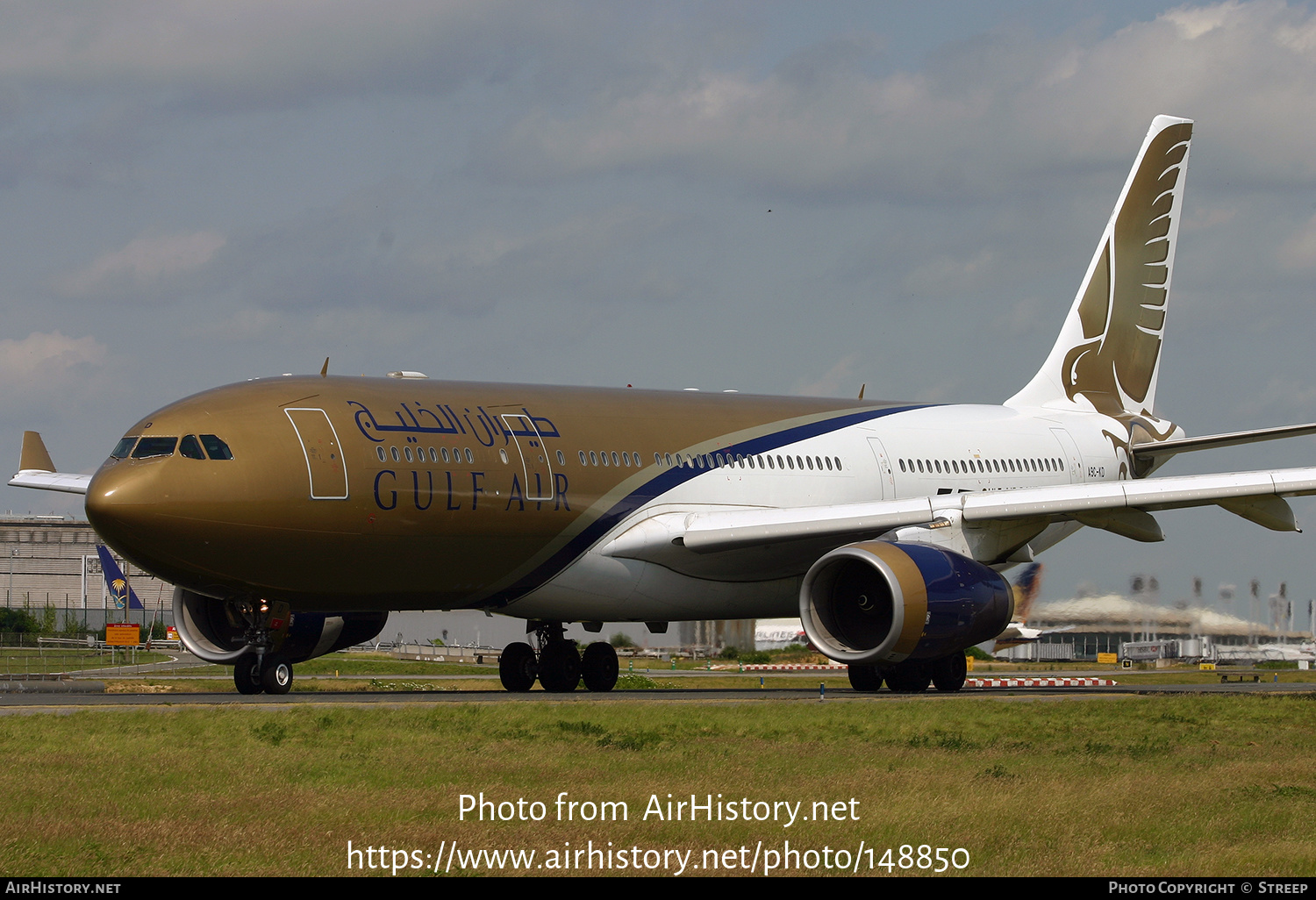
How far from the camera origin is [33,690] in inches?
1075

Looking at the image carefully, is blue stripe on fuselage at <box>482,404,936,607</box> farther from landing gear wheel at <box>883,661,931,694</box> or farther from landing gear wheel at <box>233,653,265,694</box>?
landing gear wheel at <box>883,661,931,694</box>

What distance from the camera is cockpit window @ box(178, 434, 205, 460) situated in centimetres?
1892

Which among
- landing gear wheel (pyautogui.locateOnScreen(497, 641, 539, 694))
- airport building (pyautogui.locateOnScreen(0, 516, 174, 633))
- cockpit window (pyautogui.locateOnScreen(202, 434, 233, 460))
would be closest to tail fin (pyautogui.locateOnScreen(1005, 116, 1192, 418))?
landing gear wheel (pyautogui.locateOnScreen(497, 641, 539, 694))

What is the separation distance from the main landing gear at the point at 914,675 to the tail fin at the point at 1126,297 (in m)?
9.12

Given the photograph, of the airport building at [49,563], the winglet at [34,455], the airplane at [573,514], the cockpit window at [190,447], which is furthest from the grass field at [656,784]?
the airport building at [49,563]

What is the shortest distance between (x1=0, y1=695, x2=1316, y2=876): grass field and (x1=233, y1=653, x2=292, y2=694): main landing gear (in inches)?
130

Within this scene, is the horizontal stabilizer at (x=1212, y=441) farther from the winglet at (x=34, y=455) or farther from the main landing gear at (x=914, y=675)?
the winglet at (x=34, y=455)

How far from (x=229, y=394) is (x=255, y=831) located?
1091 centimetres

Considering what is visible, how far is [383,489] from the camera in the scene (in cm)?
1981

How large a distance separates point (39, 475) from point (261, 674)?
25.0ft

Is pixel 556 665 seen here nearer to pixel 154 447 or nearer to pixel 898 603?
pixel 898 603

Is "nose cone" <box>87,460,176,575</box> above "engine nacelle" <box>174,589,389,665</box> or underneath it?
above

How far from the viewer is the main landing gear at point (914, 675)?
75.8ft

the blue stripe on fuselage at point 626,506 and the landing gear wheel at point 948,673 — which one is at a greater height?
the blue stripe on fuselage at point 626,506
